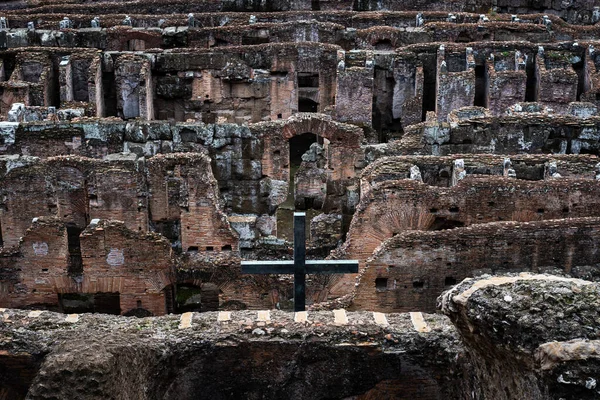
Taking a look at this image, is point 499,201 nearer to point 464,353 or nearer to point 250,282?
point 250,282

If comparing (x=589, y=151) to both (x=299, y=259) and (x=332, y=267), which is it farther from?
(x=299, y=259)

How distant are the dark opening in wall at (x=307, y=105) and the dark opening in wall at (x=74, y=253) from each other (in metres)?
10.5

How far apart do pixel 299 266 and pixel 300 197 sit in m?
9.14

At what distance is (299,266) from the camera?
945cm

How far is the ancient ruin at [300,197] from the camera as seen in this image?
298 inches

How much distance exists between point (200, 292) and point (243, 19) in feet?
51.6

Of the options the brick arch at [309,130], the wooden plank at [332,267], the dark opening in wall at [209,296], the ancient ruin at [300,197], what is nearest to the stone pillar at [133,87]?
the ancient ruin at [300,197]

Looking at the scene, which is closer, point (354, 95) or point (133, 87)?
point (354, 95)

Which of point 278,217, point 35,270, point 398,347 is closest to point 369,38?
point 278,217

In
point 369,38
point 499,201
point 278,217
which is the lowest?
point 278,217

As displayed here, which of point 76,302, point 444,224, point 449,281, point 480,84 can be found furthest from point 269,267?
point 480,84

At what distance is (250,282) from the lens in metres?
13.9

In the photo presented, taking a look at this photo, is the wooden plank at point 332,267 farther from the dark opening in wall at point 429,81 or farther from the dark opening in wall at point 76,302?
the dark opening in wall at point 429,81

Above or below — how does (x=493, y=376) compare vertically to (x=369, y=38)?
below
